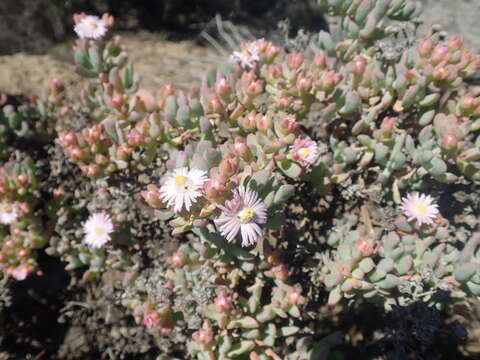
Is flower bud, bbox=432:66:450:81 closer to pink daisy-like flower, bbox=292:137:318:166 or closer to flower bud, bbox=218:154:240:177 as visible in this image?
pink daisy-like flower, bbox=292:137:318:166

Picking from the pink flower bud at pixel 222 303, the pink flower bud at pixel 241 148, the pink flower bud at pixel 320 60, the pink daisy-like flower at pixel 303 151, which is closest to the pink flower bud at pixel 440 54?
the pink flower bud at pixel 320 60

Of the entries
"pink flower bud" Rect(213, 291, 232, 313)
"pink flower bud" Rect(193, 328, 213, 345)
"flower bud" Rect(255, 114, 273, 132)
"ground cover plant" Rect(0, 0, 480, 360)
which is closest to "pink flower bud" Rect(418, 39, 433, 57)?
"ground cover plant" Rect(0, 0, 480, 360)

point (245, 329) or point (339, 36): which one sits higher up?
point (339, 36)

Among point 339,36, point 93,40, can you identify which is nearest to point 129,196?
point 93,40

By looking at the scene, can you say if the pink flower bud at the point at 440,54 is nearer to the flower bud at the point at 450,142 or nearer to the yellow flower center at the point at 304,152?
the flower bud at the point at 450,142

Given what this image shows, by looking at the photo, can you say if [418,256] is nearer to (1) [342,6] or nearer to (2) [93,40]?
(1) [342,6]

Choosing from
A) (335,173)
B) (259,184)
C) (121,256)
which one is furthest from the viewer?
(121,256)

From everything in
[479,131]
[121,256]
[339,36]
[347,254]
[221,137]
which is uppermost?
[339,36]
